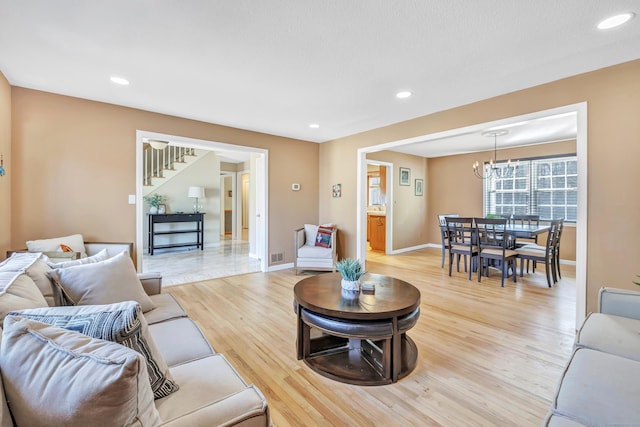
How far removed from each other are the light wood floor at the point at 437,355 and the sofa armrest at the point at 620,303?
58 cm

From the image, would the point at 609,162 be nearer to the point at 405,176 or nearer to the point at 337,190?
the point at 337,190

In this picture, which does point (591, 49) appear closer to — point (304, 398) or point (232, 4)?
point (232, 4)

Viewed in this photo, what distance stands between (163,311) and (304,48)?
7.17ft

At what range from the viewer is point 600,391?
111 cm

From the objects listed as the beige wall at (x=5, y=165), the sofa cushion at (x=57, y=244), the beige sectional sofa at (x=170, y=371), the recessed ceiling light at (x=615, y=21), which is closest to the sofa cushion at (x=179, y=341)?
the beige sectional sofa at (x=170, y=371)

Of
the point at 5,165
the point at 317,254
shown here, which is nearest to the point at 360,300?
the point at 317,254

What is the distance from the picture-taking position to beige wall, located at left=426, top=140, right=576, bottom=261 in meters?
6.25

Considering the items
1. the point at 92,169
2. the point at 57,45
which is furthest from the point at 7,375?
the point at 92,169

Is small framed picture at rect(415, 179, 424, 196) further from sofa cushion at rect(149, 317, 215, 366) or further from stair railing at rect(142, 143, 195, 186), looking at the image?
sofa cushion at rect(149, 317, 215, 366)

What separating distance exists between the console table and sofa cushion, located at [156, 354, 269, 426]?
611 centimetres

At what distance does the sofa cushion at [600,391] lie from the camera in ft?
3.29

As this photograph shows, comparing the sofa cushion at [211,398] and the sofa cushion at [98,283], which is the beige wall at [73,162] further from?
the sofa cushion at [211,398]

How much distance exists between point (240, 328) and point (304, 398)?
1176 mm

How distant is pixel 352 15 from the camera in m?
1.89
